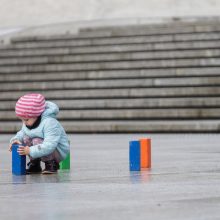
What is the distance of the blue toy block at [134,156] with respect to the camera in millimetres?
8680

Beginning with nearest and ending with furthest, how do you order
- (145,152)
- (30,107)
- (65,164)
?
(30,107) → (145,152) → (65,164)

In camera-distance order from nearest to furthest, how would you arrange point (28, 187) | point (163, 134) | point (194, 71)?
point (28, 187), point (163, 134), point (194, 71)

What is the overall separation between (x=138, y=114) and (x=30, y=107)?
11.3m

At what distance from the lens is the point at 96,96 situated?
20.5m

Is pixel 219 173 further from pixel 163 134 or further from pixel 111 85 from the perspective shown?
pixel 111 85

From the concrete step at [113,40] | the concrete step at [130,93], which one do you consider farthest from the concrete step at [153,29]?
the concrete step at [130,93]

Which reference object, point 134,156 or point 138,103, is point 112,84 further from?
point 134,156

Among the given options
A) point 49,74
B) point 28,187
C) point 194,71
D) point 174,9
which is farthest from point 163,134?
point 28,187

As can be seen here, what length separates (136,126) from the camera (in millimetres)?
18328

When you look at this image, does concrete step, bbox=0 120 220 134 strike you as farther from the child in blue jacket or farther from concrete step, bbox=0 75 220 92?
the child in blue jacket

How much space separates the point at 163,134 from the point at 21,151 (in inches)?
379

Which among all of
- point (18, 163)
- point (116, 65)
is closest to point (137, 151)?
point (18, 163)

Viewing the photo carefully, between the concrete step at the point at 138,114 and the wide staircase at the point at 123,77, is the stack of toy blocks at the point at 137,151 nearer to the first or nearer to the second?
the wide staircase at the point at 123,77

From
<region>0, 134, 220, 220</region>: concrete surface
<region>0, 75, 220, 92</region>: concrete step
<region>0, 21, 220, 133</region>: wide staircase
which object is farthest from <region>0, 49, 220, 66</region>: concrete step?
<region>0, 134, 220, 220</region>: concrete surface
